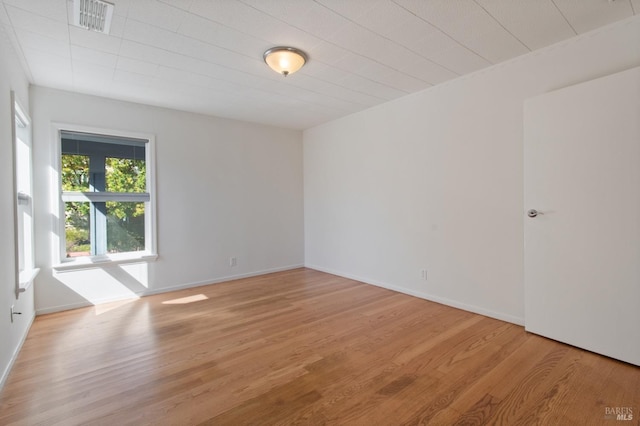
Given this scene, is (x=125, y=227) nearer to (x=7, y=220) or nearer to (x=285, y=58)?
(x=7, y=220)

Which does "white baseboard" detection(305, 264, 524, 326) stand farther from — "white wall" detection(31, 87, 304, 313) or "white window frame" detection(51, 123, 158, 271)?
"white window frame" detection(51, 123, 158, 271)

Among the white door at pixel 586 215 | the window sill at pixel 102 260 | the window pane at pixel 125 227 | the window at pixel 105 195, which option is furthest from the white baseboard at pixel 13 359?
the white door at pixel 586 215

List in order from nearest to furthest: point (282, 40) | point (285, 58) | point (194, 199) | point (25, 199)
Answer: point (282, 40), point (285, 58), point (25, 199), point (194, 199)

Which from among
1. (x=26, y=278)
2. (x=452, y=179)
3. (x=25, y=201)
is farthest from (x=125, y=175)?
(x=452, y=179)

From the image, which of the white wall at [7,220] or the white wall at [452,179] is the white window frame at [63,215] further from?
the white wall at [452,179]

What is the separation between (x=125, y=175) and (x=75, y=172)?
517mm

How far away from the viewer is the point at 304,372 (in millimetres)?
2182

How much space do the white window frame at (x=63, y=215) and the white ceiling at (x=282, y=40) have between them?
1.55ft

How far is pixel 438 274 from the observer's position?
362cm

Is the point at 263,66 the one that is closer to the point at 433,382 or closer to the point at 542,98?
the point at 542,98

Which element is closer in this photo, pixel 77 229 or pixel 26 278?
pixel 26 278

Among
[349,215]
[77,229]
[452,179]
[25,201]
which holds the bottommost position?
[77,229]

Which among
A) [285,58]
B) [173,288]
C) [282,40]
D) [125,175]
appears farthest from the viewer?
[173,288]

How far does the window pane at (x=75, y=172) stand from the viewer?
3.62m
